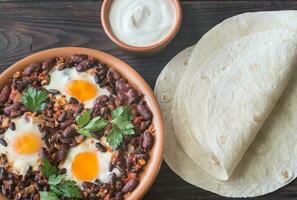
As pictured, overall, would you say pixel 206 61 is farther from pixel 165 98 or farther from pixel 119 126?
pixel 119 126

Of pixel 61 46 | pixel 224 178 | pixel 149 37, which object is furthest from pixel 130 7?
pixel 224 178

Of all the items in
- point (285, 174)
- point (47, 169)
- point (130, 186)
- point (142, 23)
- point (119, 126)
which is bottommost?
point (285, 174)

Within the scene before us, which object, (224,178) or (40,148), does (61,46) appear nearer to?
(40,148)

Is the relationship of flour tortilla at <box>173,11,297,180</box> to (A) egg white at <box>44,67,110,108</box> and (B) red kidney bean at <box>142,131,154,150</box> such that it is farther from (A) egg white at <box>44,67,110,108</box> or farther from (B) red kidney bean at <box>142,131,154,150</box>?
(A) egg white at <box>44,67,110,108</box>

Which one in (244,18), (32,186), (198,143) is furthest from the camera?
(244,18)

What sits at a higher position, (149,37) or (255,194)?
(149,37)

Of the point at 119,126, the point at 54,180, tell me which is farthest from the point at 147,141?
the point at 54,180

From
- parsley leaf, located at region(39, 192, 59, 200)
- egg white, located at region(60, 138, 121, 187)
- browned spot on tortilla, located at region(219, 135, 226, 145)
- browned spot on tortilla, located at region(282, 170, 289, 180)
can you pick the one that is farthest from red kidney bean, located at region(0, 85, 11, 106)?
browned spot on tortilla, located at region(282, 170, 289, 180)
